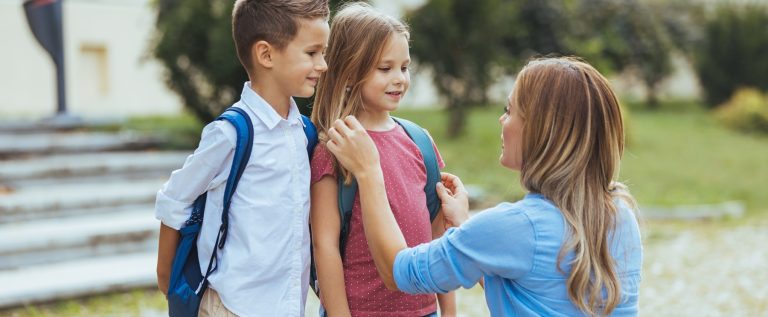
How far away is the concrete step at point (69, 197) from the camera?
634 centimetres

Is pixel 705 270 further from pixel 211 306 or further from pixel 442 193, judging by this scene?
pixel 211 306

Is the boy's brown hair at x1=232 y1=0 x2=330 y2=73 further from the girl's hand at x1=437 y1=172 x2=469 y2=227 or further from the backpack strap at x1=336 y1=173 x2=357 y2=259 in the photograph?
the girl's hand at x1=437 y1=172 x2=469 y2=227

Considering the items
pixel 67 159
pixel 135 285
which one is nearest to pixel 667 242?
pixel 135 285

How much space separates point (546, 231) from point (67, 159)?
6454mm

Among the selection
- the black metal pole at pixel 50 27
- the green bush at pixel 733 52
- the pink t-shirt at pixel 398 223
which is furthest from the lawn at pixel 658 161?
the pink t-shirt at pixel 398 223

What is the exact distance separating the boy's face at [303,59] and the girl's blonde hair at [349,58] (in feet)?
0.20

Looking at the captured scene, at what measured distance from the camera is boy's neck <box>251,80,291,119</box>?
7.51 feet

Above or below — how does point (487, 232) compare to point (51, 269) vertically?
above

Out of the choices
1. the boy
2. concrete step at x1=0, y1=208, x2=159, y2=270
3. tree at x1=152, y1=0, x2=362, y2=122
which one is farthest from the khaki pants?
tree at x1=152, y1=0, x2=362, y2=122

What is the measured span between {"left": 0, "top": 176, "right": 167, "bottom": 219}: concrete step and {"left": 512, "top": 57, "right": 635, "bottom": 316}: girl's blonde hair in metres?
5.13

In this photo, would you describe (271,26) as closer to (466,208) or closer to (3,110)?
(466,208)

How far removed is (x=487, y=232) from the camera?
6.43 feet

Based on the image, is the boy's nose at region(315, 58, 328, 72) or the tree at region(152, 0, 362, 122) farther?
the tree at region(152, 0, 362, 122)

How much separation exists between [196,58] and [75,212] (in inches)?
103
